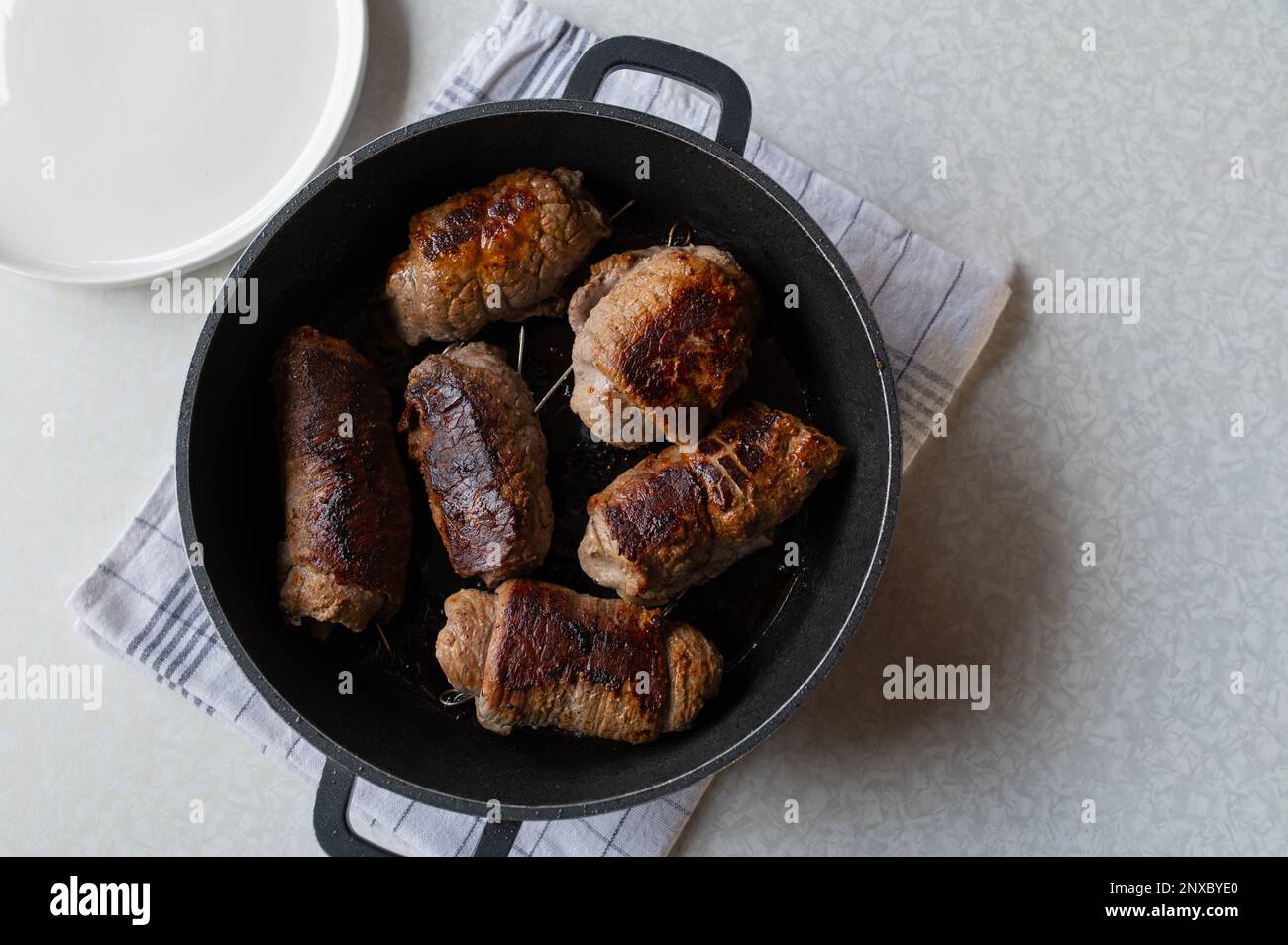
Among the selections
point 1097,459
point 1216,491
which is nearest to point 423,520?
point 1097,459

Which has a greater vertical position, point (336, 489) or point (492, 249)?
point (492, 249)

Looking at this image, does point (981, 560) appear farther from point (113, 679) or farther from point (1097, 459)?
point (113, 679)

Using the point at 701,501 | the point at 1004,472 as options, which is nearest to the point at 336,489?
the point at 701,501

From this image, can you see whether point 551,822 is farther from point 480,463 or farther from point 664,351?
point 664,351

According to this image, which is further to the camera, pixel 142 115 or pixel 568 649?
pixel 142 115

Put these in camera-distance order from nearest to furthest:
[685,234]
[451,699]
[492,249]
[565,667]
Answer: [565,667] → [492,249] → [451,699] → [685,234]

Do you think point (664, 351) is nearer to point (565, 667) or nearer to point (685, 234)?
point (685, 234)

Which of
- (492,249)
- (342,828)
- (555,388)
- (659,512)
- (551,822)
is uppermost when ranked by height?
(492,249)

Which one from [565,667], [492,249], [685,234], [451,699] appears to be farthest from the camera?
[685,234]
